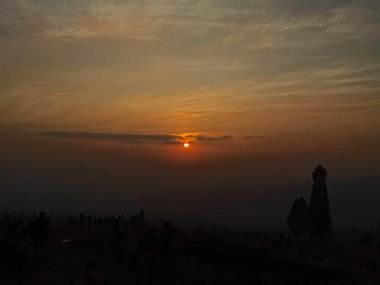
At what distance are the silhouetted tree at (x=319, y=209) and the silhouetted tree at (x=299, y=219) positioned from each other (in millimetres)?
3695

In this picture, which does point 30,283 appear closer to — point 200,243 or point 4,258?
point 4,258

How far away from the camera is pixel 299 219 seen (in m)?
72.1

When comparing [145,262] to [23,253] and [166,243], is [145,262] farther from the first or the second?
[23,253]

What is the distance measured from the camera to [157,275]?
3300 centimetres

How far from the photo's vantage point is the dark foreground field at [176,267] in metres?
32.3

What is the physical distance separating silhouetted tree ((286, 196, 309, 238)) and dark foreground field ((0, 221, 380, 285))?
22.7 meters

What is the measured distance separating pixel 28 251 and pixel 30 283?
4.76 metres

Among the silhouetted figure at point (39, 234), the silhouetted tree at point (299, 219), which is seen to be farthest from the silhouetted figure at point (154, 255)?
the silhouetted tree at point (299, 219)

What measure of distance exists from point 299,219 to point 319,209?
7.65m

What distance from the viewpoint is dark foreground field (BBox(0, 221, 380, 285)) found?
32.3m

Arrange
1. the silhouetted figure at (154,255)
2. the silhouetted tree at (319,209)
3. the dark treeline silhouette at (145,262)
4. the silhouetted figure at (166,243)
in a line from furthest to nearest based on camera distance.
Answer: the silhouetted tree at (319,209), the silhouetted figure at (166,243), the silhouetted figure at (154,255), the dark treeline silhouette at (145,262)

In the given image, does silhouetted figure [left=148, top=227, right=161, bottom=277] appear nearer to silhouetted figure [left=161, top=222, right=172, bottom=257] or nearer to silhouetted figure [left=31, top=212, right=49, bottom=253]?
silhouetted figure [left=161, top=222, right=172, bottom=257]

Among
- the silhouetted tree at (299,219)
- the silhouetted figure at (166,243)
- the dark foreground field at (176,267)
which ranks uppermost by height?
the silhouetted tree at (299,219)

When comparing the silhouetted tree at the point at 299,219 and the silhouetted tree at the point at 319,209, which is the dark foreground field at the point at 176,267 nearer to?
the silhouetted tree at the point at 319,209
